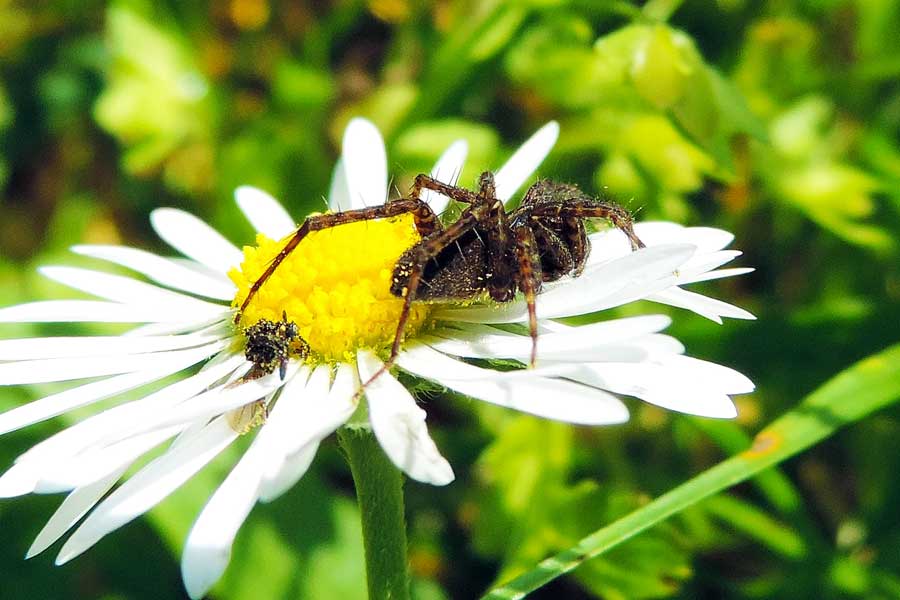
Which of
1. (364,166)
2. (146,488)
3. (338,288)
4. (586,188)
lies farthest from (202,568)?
(586,188)

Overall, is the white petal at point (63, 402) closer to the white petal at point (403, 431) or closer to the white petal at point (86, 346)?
the white petal at point (86, 346)

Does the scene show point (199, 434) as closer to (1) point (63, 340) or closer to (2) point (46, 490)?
(2) point (46, 490)

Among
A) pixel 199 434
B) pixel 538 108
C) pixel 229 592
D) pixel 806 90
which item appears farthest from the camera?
pixel 538 108

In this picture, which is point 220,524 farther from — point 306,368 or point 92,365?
point 92,365

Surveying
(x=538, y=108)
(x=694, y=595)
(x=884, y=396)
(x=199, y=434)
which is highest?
(x=538, y=108)

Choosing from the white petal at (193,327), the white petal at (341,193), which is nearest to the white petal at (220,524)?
the white petal at (193,327)

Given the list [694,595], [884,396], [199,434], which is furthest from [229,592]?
[884,396]

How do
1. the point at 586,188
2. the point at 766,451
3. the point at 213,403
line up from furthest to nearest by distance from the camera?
the point at 586,188 < the point at 766,451 < the point at 213,403
